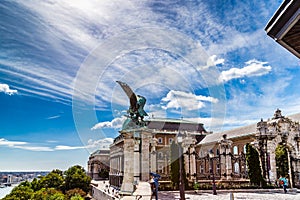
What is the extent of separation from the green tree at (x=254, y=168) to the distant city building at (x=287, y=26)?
2088 centimetres

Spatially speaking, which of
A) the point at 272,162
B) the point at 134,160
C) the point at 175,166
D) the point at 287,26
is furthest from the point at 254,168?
the point at 287,26

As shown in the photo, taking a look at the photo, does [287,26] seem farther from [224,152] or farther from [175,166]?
[224,152]

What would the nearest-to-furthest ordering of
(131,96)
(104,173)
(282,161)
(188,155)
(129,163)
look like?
(129,163) < (131,96) < (188,155) < (282,161) < (104,173)

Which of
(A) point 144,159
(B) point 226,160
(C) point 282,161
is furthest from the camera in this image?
(C) point 282,161

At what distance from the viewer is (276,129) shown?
25156 millimetres

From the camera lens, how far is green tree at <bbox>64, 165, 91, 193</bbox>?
37875mm

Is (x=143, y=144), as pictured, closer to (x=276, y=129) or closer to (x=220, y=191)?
(x=220, y=191)

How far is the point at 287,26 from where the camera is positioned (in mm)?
4023

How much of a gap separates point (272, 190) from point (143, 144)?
11.8 meters

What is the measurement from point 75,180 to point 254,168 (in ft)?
83.2

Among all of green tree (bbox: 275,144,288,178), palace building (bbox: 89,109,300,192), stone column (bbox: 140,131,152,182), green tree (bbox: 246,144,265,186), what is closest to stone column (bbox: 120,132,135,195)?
palace building (bbox: 89,109,300,192)

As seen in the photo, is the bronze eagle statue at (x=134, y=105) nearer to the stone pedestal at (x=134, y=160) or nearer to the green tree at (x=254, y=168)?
the stone pedestal at (x=134, y=160)

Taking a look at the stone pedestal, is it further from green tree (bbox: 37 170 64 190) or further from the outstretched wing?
green tree (bbox: 37 170 64 190)

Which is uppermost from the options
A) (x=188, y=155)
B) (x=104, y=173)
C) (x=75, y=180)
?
(x=188, y=155)
